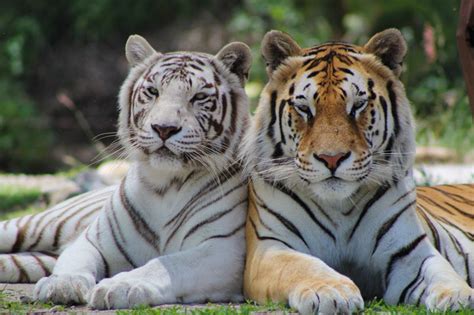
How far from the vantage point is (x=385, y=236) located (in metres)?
4.47

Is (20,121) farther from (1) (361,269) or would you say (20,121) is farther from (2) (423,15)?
(1) (361,269)

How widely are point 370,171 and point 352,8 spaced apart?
37.7ft

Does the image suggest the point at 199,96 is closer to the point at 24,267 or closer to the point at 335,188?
the point at 335,188

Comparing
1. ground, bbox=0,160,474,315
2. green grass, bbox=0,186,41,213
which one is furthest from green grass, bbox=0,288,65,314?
green grass, bbox=0,186,41,213

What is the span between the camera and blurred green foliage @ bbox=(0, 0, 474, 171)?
15070 mm

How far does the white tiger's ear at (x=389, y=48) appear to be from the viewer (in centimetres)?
461

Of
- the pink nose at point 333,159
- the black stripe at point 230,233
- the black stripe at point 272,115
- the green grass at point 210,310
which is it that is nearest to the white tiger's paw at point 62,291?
the green grass at point 210,310

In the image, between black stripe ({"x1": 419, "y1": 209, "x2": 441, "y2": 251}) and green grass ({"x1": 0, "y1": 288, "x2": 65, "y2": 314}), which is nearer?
green grass ({"x1": 0, "y1": 288, "x2": 65, "y2": 314})

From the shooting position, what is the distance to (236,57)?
16.7ft

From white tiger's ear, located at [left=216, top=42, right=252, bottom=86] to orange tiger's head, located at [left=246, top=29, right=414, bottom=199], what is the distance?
341 millimetres

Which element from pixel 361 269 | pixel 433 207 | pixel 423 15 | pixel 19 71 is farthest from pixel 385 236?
pixel 19 71

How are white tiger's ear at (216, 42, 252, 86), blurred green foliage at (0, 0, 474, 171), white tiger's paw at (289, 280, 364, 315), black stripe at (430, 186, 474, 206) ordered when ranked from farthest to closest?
blurred green foliage at (0, 0, 474, 171)
black stripe at (430, 186, 474, 206)
white tiger's ear at (216, 42, 252, 86)
white tiger's paw at (289, 280, 364, 315)

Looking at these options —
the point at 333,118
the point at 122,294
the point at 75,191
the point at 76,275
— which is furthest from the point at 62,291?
the point at 75,191

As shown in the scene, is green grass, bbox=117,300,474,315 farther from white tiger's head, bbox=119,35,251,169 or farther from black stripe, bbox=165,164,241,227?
white tiger's head, bbox=119,35,251,169
